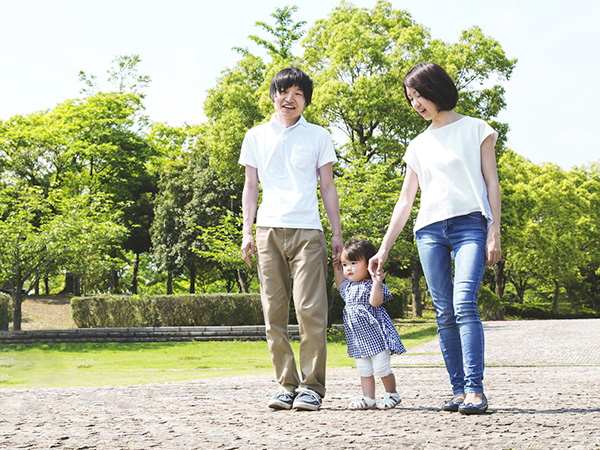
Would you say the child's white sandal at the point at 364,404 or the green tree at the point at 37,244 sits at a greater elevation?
the green tree at the point at 37,244

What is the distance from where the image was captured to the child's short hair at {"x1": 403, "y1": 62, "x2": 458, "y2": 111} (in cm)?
367

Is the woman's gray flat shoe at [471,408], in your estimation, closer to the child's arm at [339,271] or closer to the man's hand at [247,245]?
the child's arm at [339,271]

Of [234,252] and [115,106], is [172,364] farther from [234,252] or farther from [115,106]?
[115,106]

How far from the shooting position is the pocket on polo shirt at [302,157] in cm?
404

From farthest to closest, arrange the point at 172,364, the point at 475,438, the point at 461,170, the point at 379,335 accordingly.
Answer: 1. the point at 172,364
2. the point at 379,335
3. the point at 461,170
4. the point at 475,438

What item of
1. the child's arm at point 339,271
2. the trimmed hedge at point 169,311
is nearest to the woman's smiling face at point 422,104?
the child's arm at point 339,271

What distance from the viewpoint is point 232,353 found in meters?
13.8

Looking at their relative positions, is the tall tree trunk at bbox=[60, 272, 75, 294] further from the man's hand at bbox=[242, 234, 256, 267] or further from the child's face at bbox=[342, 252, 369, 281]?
the child's face at bbox=[342, 252, 369, 281]

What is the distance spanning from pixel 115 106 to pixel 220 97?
839cm

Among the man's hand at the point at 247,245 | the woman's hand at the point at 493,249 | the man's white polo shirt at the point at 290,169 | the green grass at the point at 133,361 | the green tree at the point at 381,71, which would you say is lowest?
the green grass at the point at 133,361

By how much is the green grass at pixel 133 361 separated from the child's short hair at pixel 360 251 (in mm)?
4584

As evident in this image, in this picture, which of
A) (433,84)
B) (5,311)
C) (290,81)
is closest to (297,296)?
(290,81)

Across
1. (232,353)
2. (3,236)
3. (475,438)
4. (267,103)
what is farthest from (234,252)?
(475,438)

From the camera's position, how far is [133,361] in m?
12.3
